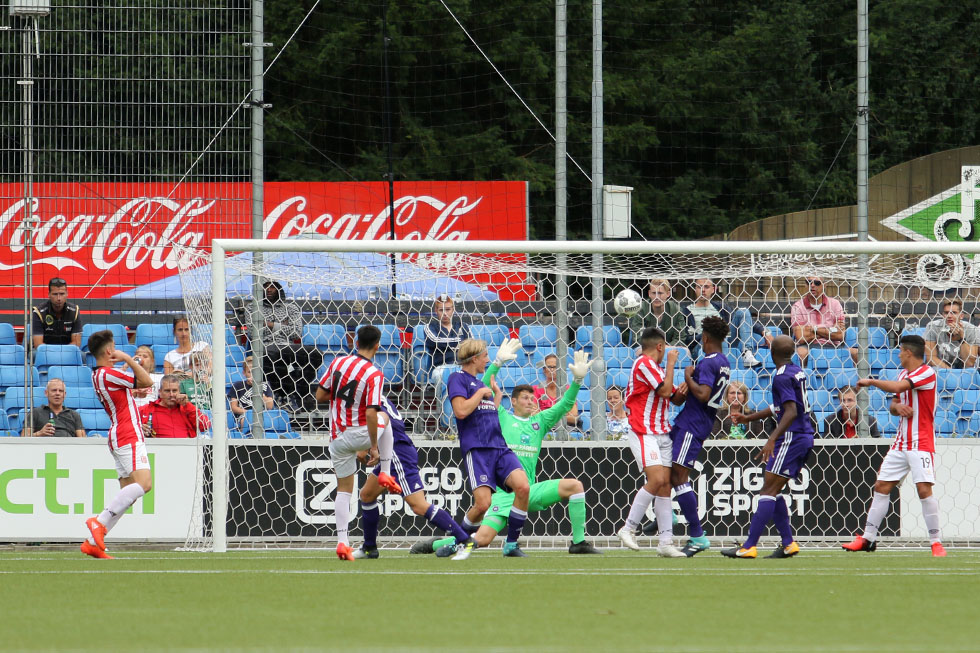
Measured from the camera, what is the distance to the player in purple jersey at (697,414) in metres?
10.1

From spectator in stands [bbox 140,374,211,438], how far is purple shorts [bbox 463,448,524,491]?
3547mm

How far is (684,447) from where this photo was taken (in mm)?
10266

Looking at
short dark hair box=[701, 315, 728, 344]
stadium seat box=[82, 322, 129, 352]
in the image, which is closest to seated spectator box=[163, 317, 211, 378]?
stadium seat box=[82, 322, 129, 352]

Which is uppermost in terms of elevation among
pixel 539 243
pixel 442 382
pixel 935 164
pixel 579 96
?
pixel 579 96

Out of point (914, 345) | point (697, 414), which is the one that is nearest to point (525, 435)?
point (697, 414)

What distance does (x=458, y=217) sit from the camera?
2048 centimetres

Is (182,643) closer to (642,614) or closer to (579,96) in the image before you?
(642,614)

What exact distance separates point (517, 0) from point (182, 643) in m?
19.1

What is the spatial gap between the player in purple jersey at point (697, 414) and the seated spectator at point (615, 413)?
7.00 ft

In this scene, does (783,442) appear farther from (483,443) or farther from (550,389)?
(550,389)

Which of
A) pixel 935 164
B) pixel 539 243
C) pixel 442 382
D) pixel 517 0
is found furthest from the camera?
pixel 517 0

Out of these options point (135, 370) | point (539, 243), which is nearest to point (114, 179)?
point (135, 370)

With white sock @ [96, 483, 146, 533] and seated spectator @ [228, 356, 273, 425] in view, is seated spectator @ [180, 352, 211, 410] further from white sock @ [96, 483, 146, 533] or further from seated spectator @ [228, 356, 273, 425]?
white sock @ [96, 483, 146, 533]

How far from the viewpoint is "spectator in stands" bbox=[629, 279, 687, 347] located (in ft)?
41.7
